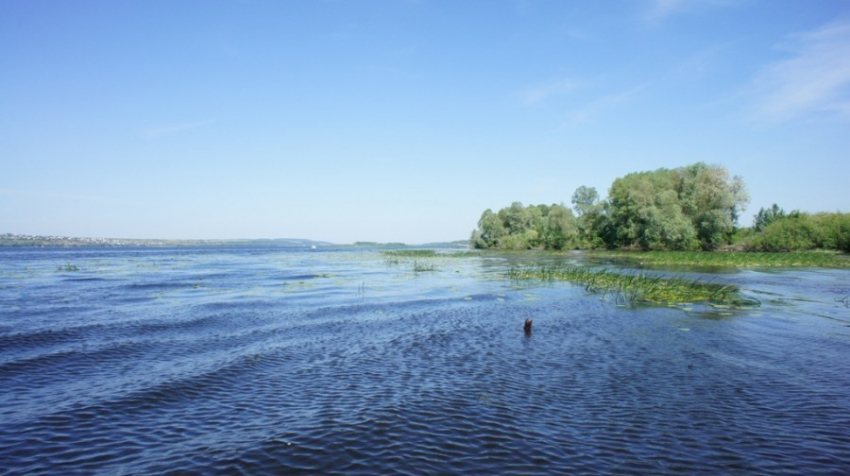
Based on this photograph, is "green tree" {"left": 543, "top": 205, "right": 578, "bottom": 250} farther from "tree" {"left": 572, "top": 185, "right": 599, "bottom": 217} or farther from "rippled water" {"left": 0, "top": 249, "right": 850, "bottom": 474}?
"rippled water" {"left": 0, "top": 249, "right": 850, "bottom": 474}

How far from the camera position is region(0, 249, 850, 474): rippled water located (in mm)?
8406

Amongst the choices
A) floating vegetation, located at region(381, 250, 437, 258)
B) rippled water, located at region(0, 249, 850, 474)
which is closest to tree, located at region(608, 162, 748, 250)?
floating vegetation, located at region(381, 250, 437, 258)

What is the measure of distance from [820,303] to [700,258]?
3837 cm

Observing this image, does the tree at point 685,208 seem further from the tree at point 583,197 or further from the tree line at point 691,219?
the tree at point 583,197

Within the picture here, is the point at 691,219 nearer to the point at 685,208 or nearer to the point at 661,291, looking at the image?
the point at 685,208

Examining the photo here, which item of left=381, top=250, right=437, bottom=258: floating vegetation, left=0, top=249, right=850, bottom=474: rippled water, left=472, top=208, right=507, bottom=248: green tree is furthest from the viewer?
left=472, top=208, right=507, bottom=248: green tree

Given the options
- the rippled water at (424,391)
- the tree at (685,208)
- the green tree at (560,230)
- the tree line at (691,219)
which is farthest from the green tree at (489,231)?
the rippled water at (424,391)

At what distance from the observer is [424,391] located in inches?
472

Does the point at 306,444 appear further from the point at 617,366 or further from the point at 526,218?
the point at 526,218

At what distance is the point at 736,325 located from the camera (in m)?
20.6

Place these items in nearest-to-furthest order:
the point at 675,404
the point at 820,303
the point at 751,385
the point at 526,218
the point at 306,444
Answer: the point at 306,444
the point at 675,404
the point at 751,385
the point at 820,303
the point at 526,218

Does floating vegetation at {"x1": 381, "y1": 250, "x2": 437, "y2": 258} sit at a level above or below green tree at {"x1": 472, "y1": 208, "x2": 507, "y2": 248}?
below

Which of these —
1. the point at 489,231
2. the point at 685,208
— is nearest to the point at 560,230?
the point at 489,231

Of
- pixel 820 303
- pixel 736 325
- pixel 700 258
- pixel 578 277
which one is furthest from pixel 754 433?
pixel 700 258
